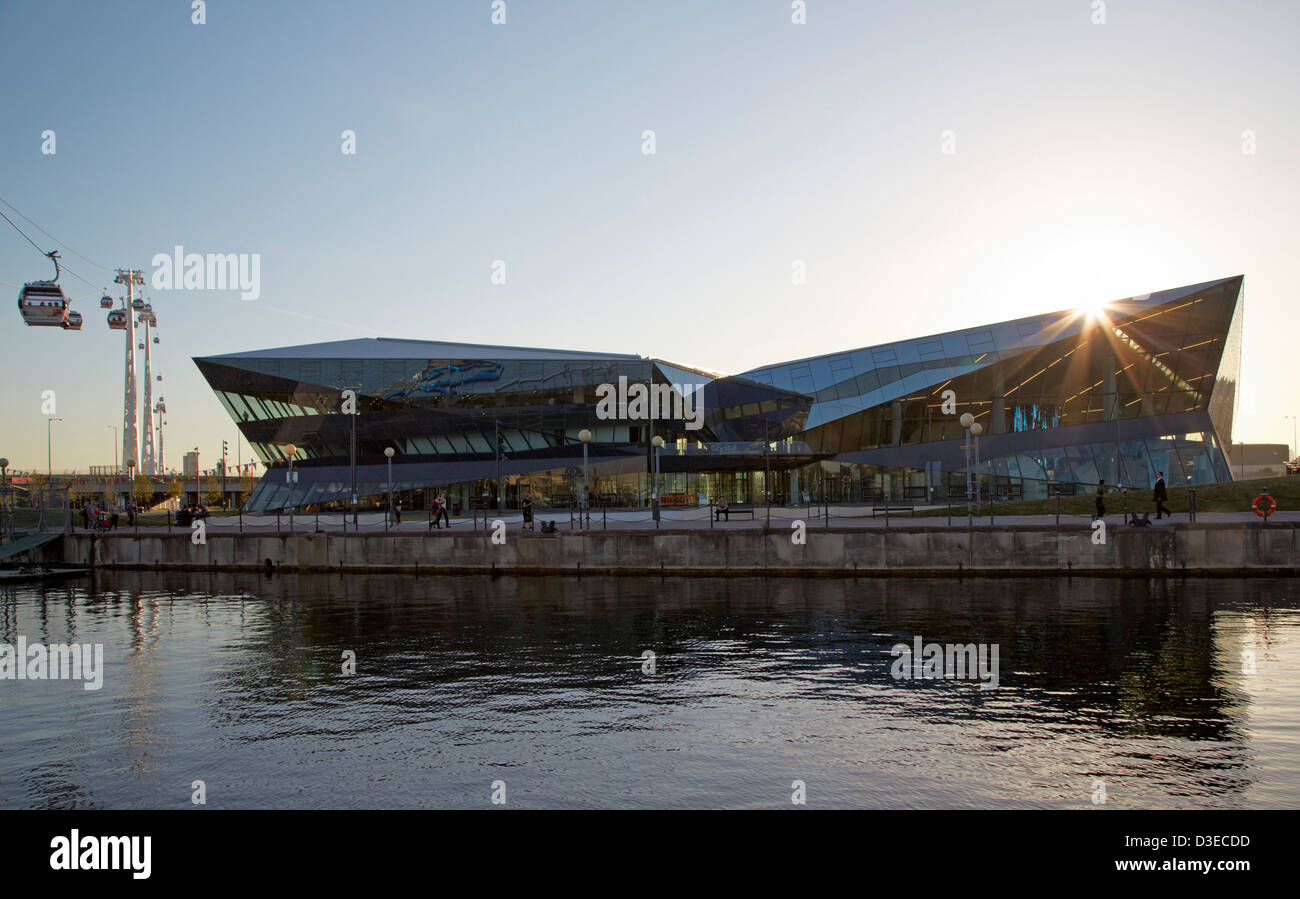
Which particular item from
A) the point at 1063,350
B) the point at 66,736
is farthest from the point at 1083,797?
the point at 1063,350

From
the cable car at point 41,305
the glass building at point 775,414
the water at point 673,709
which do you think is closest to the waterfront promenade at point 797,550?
the water at point 673,709

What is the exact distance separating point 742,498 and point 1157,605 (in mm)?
43025

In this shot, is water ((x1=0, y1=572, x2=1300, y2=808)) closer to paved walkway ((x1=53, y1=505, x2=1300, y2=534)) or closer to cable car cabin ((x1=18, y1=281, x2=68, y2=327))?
paved walkway ((x1=53, y1=505, x2=1300, y2=534))

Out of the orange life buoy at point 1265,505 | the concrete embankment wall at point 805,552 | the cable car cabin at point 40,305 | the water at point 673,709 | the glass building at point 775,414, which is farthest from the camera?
the glass building at point 775,414

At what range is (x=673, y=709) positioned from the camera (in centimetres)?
1325

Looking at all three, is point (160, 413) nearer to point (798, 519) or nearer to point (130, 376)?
point (130, 376)

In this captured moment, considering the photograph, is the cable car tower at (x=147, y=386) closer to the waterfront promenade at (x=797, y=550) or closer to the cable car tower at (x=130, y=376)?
the cable car tower at (x=130, y=376)

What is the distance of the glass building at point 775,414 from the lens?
51.4 m

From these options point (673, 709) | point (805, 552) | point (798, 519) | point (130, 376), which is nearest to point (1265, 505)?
point (805, 552)

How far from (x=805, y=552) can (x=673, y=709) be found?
61.3ft

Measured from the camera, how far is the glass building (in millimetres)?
51406

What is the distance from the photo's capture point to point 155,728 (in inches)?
509
